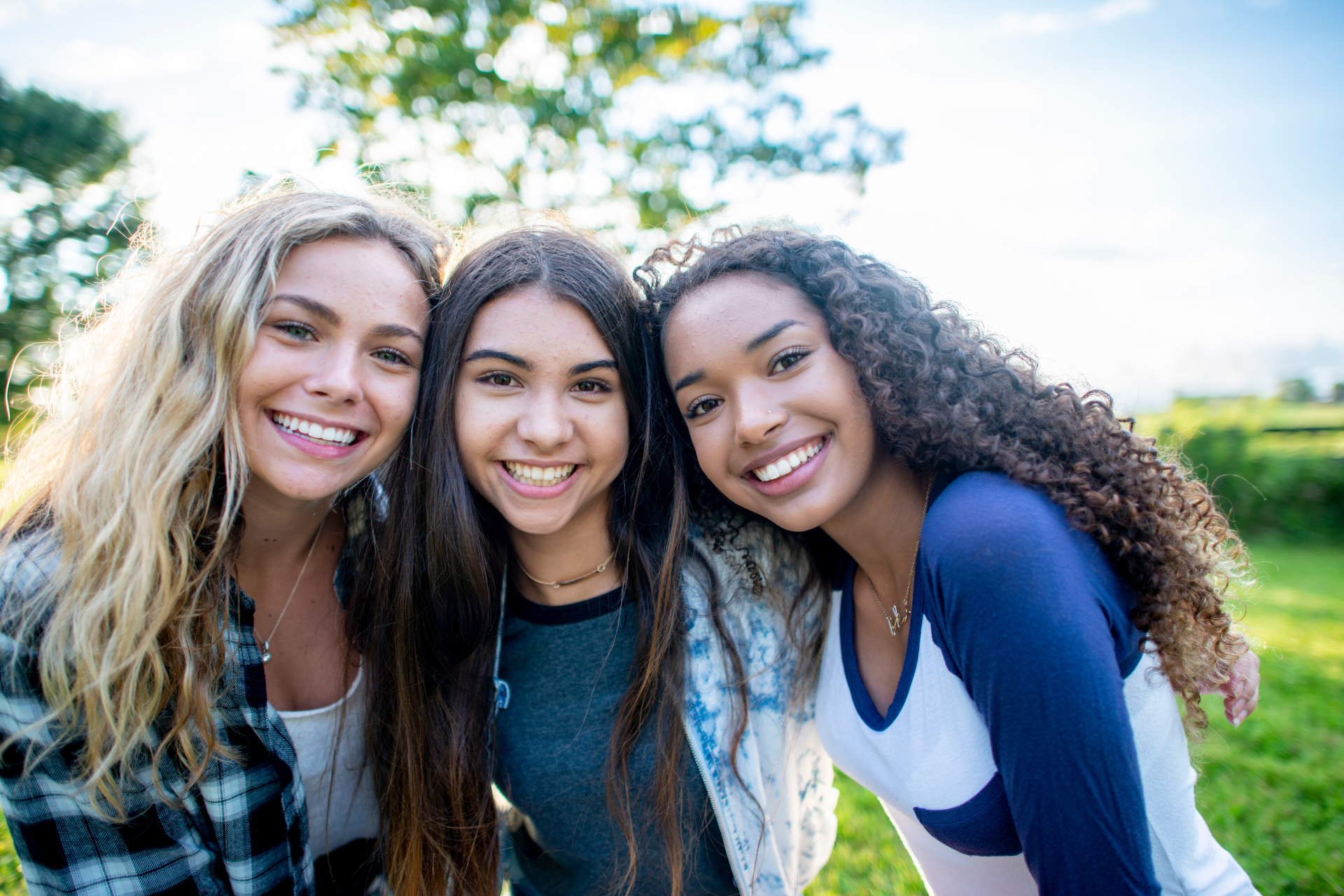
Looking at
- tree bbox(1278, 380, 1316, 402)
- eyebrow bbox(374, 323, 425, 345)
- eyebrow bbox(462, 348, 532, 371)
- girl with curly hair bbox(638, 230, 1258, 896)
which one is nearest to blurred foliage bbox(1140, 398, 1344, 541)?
tree bbox(1278, 380, 1316, 402)

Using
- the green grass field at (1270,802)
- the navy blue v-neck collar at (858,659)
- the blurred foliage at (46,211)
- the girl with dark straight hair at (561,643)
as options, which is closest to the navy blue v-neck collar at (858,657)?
the navy blue v-neck collar at (858,659)

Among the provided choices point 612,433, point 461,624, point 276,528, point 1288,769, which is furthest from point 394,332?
point 1288,769

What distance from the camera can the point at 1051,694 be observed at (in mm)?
1333

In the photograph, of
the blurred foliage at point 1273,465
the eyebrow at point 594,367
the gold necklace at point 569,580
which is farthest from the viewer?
the blurred foliage at point 1273,465

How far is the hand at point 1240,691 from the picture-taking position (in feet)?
6.78

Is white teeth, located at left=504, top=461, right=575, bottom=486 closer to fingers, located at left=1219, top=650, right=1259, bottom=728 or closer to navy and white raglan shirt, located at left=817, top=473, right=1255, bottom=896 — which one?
A: navy and white raglan shirt, located at left=817, top=473, right=1255, bottom=896

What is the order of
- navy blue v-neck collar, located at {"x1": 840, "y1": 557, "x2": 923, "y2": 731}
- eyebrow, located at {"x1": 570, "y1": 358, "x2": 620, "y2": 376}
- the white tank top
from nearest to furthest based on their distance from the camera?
1. navy blue v-neck collar, located at {"x1": 840, "y1": 557, "x2": 923, "y2": 731}
2. eyebrow, located at {"x1": 570, "y1": 358, "x2": 620, "y2": 376}
3. the white tank top

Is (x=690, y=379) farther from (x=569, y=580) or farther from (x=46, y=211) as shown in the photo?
(x=46, y=211)

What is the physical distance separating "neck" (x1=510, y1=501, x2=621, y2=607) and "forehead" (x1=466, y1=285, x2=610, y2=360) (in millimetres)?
601

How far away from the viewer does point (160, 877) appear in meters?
1.90

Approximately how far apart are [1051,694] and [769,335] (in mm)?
1078

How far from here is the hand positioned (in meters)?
2.07

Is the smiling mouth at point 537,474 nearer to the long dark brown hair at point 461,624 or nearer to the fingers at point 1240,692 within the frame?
the long dark brown hair at point 461,624

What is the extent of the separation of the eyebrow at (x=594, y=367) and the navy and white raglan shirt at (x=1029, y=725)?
1.04 m
